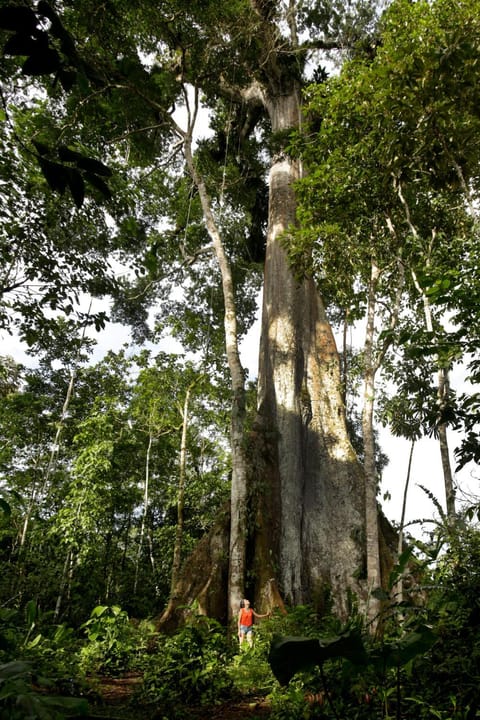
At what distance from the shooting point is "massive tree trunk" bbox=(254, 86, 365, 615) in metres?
7.22

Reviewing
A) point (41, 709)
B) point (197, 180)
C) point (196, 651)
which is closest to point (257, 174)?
point (197, 180)

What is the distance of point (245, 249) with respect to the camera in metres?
14.3

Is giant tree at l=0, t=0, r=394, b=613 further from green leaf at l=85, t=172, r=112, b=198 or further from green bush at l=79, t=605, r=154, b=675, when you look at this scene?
green leaf at l=85, t=172, r=112, b=198

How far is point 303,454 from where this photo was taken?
835 centimetres

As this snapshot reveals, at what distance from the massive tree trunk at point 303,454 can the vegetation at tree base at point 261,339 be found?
0.04 m

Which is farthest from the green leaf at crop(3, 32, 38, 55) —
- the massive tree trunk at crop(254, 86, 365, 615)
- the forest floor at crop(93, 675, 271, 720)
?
the massive tree trunk at crop(254, 86, 365, 615)

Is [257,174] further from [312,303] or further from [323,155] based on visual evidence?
[323,155]

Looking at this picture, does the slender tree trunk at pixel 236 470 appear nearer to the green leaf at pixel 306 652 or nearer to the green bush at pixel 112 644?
the green bush at pixel 112 644

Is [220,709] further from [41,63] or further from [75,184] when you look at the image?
[41,63]

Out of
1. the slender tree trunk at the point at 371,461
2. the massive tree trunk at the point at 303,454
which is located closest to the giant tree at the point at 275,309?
the massive tree trunk at the point at 303,454

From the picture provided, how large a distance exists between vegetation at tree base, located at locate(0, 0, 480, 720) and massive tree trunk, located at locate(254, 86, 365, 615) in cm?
4

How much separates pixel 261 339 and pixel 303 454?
2.90m

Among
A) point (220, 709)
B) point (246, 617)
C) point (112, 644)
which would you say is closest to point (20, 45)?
point (220, 709)

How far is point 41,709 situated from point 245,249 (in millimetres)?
14148
